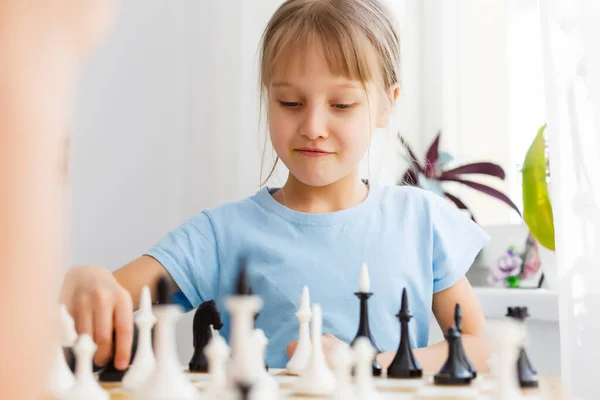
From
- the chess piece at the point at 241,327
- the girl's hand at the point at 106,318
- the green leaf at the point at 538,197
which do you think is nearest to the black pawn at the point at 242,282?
the chess piece at the point at 241,327

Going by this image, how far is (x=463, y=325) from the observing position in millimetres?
1385

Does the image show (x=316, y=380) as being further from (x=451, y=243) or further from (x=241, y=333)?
(x=451, y=243)

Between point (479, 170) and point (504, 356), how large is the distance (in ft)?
5.19

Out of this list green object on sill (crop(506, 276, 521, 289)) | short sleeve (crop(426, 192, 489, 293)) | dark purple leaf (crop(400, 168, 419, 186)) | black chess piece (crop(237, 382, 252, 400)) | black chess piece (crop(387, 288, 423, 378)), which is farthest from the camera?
dark purple leaf (crop(400, 168, 419, 186))

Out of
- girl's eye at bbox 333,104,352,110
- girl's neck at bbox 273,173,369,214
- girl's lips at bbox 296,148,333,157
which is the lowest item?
girl's neck at bbox 273,173,369,214

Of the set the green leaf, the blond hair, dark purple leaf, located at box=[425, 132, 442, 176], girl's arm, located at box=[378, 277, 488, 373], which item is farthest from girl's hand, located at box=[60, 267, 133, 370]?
dark purple leaf, located at box=[425, 132, 442, 176]

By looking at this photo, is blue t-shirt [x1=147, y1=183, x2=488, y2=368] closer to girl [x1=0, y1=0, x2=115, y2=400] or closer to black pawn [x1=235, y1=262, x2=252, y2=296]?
black pawn [x1=235, y1=262, x2=252, y2=296]

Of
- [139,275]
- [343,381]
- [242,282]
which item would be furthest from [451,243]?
[242,282]

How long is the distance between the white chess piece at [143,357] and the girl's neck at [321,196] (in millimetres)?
717

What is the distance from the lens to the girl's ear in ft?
5.04

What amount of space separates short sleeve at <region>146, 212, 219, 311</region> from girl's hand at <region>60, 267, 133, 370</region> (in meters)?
0.43

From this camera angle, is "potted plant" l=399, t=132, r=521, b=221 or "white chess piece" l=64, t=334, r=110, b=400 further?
"potted plant" l=399, t=132, r=521, b=221

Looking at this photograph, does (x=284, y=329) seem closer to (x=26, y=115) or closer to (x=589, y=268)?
(x=589, y=268)

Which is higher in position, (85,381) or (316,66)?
(316,66)
